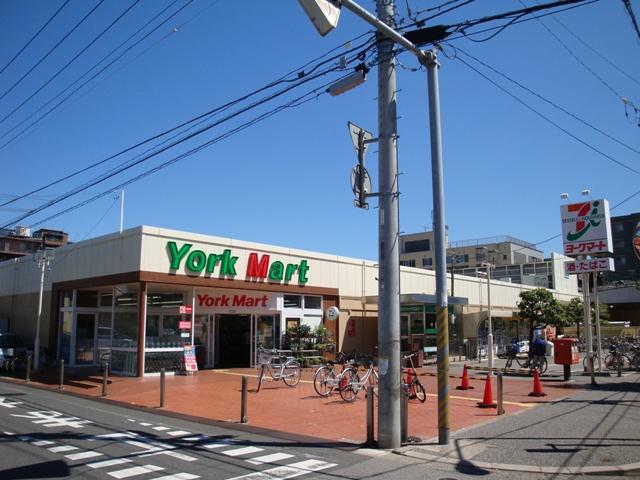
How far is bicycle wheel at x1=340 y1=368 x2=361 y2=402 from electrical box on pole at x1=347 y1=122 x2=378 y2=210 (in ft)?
21.5

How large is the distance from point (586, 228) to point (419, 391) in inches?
444

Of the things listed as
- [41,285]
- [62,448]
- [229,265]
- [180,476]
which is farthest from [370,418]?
[41,285]

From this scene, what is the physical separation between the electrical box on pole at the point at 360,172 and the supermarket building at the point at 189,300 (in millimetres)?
12277

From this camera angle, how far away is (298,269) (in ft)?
85.7

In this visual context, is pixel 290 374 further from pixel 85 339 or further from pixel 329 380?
pixel 85 339

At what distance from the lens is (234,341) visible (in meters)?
25.8

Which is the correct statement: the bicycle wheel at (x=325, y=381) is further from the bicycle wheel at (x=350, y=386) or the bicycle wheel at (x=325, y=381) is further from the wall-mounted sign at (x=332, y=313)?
the wall-mounted sign at (x=332, y=313)

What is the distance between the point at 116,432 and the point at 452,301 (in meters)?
19.6

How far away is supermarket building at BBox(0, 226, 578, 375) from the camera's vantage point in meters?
21.2

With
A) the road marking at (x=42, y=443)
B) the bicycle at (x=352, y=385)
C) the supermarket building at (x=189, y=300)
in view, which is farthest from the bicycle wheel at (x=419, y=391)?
the supermarket building at (x=189, y=300)

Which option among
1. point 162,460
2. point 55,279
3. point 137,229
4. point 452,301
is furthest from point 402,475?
point 55,279

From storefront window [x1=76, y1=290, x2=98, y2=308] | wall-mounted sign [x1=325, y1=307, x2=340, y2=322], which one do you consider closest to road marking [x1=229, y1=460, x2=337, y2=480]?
wall-mounted sign [x1=325, y1=307, x2=340, y2=322]

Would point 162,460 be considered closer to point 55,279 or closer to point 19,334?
point 55,279

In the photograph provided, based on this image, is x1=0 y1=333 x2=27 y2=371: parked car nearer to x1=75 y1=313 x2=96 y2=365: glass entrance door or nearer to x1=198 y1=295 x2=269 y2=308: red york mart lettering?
x1=75 y1=313 x2=96 y2=365: glass entrance door
